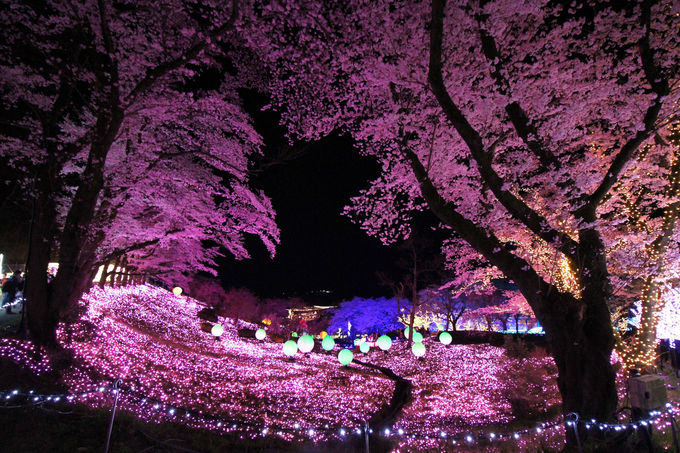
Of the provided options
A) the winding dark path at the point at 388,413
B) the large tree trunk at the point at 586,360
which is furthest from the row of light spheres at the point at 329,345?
the large tree trunk at the point at 586,360

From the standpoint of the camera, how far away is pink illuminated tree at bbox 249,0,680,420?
19.6 feet

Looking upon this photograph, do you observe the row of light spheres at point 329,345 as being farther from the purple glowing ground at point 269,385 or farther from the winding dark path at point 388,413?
the winding dark path at point 388,413

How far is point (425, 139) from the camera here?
382 inches

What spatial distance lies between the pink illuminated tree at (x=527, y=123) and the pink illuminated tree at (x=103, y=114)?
82.1 inches

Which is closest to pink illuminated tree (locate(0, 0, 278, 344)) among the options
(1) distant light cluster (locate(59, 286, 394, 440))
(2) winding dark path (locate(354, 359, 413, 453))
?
(1) distant light cluster (locate(59, 286, 394, 440))

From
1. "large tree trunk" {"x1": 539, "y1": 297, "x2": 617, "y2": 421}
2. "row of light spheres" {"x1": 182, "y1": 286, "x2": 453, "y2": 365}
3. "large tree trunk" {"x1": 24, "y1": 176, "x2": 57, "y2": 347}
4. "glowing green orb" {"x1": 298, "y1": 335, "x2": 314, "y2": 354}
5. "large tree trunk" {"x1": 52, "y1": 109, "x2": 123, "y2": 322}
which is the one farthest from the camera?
"row of light spheres" {"x1": 182, "y1": 286, "x2": 453, "y2": 365}

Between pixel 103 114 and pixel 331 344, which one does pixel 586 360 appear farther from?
pixel 331 344

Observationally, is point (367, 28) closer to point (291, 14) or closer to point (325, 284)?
point (291, 14)

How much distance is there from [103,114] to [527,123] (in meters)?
8.34

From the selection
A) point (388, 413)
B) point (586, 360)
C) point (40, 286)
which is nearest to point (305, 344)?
point (388, 413)

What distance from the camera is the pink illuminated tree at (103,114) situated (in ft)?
25.6

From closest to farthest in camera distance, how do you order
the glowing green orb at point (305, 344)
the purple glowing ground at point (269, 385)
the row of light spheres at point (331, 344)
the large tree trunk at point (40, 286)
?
the purple glowing ground at point (269, 385)
the large tree trunk at point (40, 286)
the glowing green orb at point (305, 344)
the row of light spheres at point (331, 344)

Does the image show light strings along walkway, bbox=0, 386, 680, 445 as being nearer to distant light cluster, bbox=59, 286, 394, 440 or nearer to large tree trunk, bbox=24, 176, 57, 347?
distant light cluster, bbox=59, 286, 394, 440

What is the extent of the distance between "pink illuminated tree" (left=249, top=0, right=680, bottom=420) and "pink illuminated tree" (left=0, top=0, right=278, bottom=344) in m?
2.09
